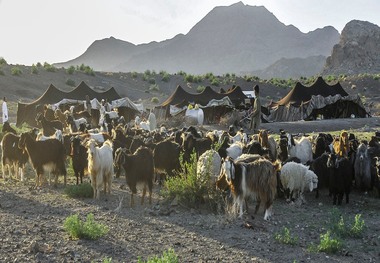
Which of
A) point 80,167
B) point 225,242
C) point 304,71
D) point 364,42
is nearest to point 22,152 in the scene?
point 80,167

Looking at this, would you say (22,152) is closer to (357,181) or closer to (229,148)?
(229,148)

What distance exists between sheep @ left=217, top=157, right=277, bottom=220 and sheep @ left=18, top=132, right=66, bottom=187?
15.3 feet

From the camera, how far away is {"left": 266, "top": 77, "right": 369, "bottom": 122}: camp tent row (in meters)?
30.7

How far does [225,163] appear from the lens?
9.58 metres

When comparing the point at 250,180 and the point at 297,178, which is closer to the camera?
the point at 250,180

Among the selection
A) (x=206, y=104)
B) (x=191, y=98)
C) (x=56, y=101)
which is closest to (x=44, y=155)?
(x=56, y=101)

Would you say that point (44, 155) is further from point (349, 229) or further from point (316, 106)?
point (316, 106)

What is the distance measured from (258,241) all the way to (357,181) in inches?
196

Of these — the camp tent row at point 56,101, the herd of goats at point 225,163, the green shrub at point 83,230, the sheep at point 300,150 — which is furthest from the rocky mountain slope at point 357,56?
the green shrub at point 83,230

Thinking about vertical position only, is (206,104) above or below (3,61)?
below

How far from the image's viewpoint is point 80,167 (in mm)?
12688

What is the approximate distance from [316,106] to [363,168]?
18.9m

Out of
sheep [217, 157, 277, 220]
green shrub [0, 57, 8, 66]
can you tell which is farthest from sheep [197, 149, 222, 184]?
green shrub [0, 57, 8, 66]

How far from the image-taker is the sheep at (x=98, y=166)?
11.1m
